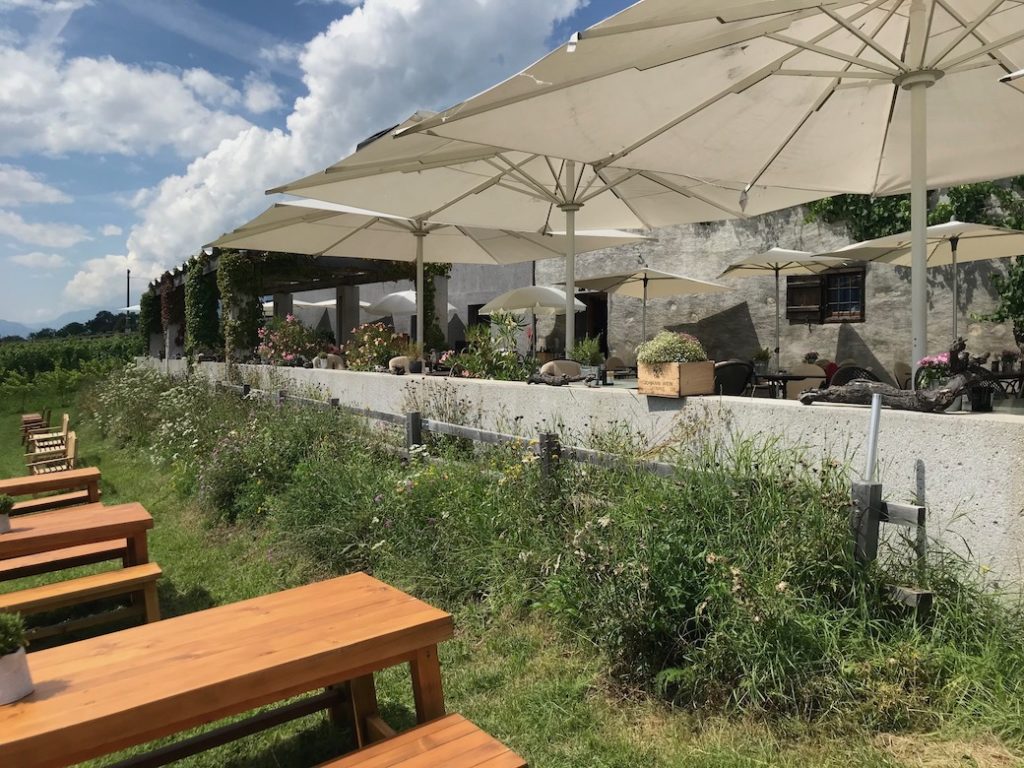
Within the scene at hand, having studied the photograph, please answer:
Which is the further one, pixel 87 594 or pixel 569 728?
pixel 87 594

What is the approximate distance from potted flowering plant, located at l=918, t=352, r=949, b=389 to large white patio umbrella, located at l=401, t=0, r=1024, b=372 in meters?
0.89

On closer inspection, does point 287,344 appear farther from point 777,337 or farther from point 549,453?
point 777,337

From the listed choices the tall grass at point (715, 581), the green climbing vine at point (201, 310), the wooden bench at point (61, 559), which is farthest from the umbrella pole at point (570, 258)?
the green climbing vine at point (201, 310)

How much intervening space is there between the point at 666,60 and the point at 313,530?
150 inches

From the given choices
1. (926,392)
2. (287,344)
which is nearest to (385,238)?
(287,344)

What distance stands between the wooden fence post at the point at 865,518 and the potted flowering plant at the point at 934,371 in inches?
26.7

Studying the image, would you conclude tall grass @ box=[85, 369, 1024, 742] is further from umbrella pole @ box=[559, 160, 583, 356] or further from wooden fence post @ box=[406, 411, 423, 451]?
umbrella pole @ box=[559, 160, 583, 356]

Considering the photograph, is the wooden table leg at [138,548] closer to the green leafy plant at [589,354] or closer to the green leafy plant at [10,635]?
the green leafy plant at [10,635]

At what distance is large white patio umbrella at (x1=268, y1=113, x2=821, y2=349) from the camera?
612 cm

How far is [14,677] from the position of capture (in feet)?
6.57

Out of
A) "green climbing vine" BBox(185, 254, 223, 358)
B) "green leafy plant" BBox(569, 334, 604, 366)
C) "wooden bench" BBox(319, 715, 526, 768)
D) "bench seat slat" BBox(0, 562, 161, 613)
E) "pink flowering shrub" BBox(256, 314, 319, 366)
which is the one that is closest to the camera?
"wooden bench" BBox(319, 715, 526, 768)

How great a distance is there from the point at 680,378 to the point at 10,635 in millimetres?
3253

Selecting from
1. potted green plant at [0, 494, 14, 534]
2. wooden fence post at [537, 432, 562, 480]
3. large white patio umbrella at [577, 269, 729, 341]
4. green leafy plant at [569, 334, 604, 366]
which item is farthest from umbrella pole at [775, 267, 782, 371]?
potted green plant at [0, 494, 14, 534]

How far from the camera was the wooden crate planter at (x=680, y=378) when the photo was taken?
13.2 feet
